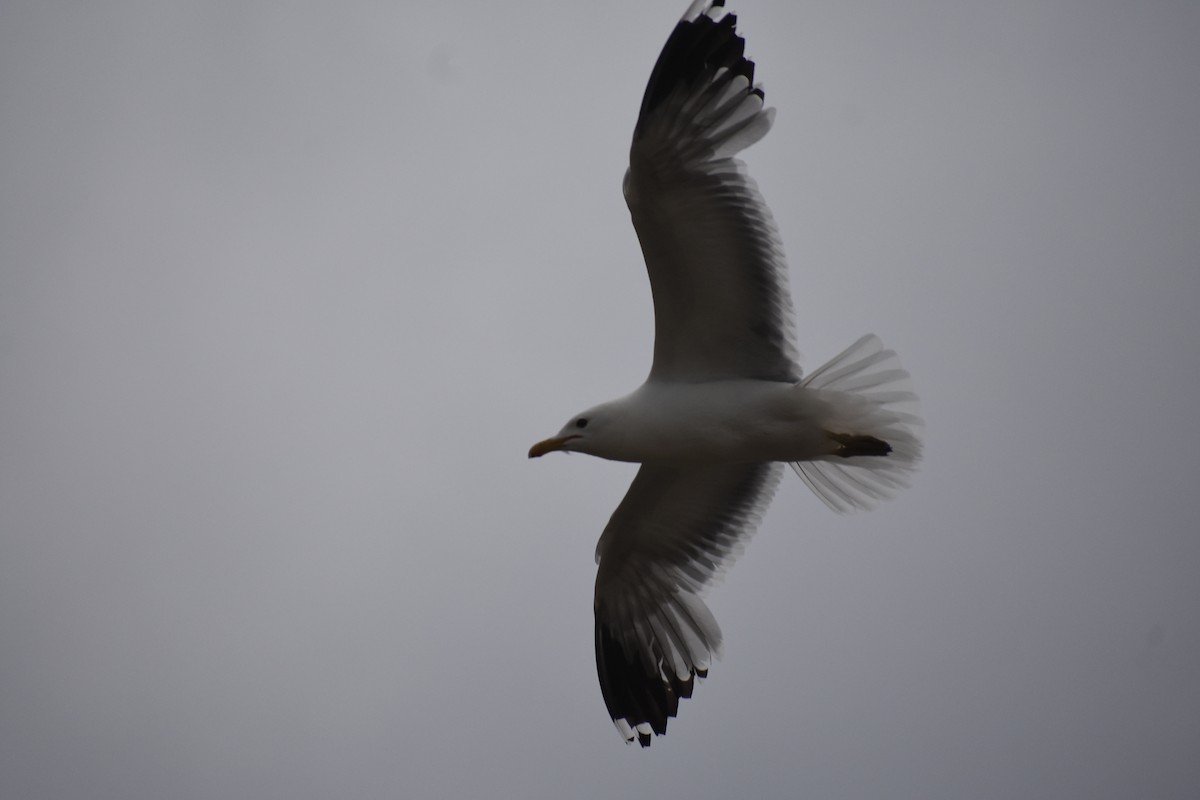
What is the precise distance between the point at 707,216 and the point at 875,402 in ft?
3.94

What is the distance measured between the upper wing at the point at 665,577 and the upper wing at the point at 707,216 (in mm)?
914

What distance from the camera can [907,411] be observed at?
223 inches

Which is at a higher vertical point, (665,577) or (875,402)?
(875,402)

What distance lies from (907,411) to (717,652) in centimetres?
180

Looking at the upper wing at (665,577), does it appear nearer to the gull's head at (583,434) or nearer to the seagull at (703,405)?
the seagull at (703,405)

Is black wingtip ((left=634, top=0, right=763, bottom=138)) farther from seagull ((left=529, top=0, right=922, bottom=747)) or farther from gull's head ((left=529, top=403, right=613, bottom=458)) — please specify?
gull's head ((left=529, top=403, right=613, bottom=458))

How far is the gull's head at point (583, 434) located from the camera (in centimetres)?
571

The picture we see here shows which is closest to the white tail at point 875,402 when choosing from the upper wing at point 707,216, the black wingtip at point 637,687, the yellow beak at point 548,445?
the upper wing at point 707,216

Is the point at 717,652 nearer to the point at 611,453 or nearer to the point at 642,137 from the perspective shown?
the point at 611,453

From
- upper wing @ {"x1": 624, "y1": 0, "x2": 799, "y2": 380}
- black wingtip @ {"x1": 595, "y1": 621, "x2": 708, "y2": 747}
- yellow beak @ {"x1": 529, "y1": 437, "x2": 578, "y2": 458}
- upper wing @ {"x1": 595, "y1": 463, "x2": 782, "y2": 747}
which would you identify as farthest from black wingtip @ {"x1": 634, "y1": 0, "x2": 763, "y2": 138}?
black wingtip @ {"x1": 595, "y1": 621, "x2": 708, "y2": 747}

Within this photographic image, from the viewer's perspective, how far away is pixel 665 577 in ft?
21.5

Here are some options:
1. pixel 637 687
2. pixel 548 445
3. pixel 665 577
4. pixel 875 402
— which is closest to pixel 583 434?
pixel 548 445

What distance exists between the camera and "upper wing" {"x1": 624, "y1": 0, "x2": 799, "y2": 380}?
517 cm

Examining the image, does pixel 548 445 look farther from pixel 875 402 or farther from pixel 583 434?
pixel 875 402
